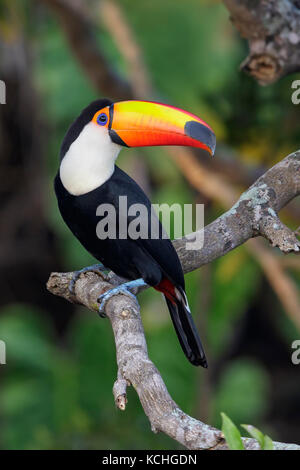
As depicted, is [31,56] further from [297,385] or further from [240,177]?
[297,385]

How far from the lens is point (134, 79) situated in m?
4.50

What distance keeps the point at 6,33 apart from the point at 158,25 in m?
1.57

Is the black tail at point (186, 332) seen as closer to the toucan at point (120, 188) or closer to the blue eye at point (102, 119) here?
the toucan at point (120, 188)

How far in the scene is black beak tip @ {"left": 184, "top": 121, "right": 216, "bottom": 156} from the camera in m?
2.53

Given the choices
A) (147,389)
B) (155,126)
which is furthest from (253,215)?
(147,389)

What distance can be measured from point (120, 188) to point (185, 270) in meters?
0.39

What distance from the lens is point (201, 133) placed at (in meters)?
2.58

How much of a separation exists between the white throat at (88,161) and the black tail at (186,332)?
1.75 feet

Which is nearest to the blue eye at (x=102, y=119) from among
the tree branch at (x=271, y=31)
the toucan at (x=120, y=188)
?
the toucan at (x=120, y=188)

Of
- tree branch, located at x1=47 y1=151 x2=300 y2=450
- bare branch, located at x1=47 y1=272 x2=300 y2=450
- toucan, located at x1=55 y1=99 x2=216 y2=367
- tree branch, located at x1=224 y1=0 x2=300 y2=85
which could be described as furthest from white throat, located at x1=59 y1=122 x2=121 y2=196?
tree branch, located at x1=224 y1=0 x2=300 y2=85

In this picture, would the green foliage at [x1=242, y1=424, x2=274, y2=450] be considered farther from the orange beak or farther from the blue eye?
the blue eye

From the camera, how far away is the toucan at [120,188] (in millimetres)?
2680

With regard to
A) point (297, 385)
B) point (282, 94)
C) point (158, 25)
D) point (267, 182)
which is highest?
point (158, 25)
